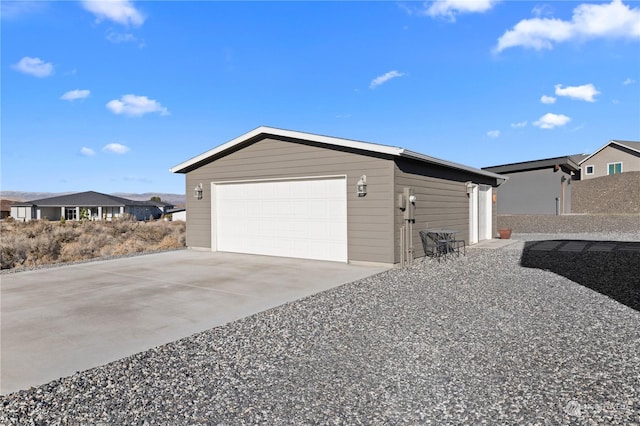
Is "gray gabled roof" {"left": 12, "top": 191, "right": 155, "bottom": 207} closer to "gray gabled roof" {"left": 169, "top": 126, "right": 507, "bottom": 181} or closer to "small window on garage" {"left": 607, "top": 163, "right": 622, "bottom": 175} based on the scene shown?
"gray gabled roof" {"left": 169, "top": 126, "right": 507, "bottom": 181}

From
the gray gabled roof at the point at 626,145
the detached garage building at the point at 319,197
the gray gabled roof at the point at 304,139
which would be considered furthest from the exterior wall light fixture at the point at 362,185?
the gray gabled roof at the point at 626,145

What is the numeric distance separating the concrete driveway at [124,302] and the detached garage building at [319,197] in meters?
0.70

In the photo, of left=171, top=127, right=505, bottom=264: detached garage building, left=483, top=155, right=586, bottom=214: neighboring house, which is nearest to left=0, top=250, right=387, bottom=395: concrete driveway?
left=171, top=127, right=505, bottom=264: detached garage building

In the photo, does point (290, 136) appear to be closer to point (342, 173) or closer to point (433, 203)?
point (342, 173)

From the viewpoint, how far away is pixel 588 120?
12.8m

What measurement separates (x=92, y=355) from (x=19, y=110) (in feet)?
33.6

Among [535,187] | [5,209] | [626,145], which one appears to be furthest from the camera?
[5,209]

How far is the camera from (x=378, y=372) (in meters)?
2.79

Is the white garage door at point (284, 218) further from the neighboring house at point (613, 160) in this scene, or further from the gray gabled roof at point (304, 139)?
the neighboring house at point (613, 160)

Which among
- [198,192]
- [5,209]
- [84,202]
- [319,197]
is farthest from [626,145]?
[5,209]

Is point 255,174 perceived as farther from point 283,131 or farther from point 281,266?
point 281,266

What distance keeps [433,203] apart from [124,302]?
7.38 meters

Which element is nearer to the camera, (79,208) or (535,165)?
(535,165)

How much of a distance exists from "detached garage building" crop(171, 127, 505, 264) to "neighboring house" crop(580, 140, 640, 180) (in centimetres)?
2232
